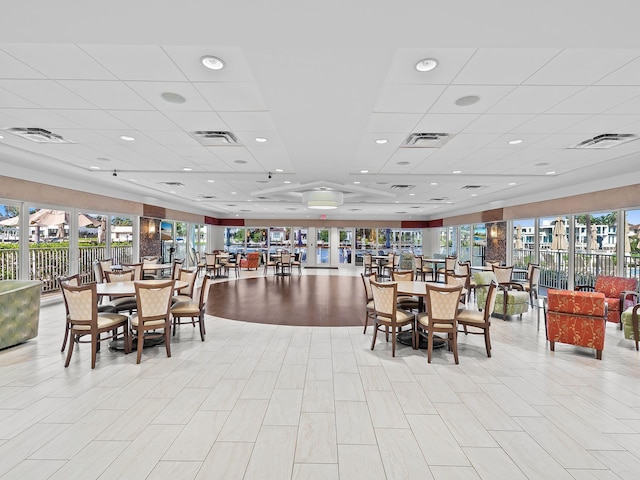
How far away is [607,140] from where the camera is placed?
4391 mm

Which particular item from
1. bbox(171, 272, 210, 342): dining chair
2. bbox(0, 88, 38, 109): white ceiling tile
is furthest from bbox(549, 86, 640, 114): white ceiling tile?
bbox(0, 88, 38, 109): white ceiling tile

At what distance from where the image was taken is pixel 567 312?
4441mm

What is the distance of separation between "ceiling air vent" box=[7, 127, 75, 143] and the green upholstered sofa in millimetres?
2141

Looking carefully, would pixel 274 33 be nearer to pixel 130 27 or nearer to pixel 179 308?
pixel 130 27

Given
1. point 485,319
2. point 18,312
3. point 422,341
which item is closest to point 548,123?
point 485,319

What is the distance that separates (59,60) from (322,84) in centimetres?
213

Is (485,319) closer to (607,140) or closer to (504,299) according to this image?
(504,299)

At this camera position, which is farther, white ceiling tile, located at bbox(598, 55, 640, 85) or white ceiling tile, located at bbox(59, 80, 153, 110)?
white ceiling tile, located at bbox(59, 80, 153, 110)

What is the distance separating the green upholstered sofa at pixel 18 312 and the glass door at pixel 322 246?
1422 cm

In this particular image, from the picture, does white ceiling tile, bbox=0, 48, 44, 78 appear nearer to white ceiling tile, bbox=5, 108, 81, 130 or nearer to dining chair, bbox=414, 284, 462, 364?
white ceiling tile, bbox=5, 108, 81, 130

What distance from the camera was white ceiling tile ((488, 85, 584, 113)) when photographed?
2.96 m

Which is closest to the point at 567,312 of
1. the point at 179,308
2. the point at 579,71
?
the point at 579,71

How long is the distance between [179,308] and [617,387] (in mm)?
5587

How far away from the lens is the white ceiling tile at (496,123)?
3621 millimetres
